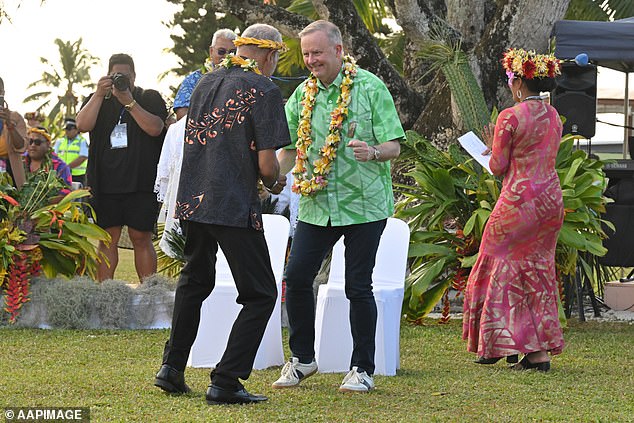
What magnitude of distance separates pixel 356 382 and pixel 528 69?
88.9 inches

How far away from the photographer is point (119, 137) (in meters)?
9.17

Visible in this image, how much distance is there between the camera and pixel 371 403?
18.7ft

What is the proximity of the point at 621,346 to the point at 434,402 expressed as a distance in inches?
110

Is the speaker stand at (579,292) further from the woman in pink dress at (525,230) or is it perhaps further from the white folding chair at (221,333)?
the white folding chair at (221,333)

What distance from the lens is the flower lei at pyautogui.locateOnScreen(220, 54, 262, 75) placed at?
5605mm

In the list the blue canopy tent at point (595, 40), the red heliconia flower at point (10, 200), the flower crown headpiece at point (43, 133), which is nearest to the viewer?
the red heliconia flower at point (10, 200)

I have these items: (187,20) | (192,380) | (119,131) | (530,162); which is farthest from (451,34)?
(187,20)

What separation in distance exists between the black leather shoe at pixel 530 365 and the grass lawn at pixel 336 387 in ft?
0.28

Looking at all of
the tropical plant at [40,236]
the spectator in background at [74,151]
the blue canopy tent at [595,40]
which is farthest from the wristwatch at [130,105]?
the spectator in background at [74,151]

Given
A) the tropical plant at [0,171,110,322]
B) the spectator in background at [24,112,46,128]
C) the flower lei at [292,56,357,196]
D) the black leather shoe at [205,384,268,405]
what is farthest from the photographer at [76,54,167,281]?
the spectator in background at [24,112,46,128]

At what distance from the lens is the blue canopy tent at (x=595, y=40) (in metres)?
10.6

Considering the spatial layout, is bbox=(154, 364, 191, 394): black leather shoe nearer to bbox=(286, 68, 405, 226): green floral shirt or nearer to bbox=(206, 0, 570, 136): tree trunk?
bbox=(286, 68, 405, 226): green floral shirt

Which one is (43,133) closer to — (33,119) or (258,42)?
(33,119)

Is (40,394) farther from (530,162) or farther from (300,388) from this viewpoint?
(530,162)
